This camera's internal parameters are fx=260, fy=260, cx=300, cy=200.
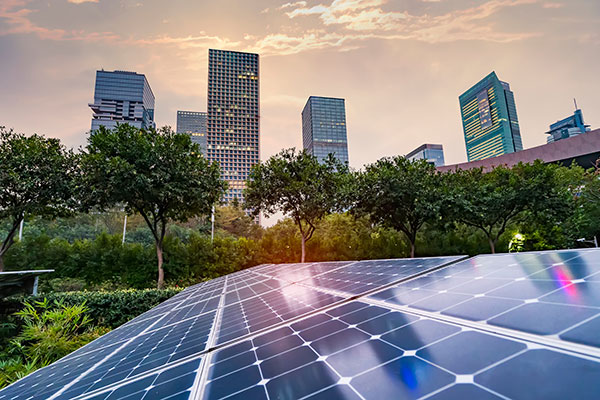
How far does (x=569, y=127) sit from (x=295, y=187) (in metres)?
249

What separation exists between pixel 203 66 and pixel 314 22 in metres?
134

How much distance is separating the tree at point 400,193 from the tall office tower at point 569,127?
742ft

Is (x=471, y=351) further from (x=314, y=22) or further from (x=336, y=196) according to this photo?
(x=314, y=22)

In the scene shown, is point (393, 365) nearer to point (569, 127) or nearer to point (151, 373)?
point (151, 373)

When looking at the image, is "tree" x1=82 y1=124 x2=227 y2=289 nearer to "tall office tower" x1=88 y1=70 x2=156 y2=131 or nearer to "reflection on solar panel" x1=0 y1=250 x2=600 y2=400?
"reflection on solar panel" x1=0 y1=250 x2=600 y2=400

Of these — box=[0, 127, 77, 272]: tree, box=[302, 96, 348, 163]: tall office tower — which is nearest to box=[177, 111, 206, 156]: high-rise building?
box=[302, 96, 348, 163]: tall office tower

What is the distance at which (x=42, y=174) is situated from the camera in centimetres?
1499

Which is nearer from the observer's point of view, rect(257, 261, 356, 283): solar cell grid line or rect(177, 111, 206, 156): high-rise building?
rect(257, 261, 356, 283): solar cell grid line

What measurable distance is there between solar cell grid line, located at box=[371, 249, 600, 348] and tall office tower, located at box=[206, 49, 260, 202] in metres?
138

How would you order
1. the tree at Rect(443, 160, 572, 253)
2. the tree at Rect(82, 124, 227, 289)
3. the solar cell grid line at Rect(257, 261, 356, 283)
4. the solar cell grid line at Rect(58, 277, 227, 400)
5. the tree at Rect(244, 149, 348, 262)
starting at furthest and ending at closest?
1. the tree at Rect(244, 149, 348, 262)
2. the tree at Rect(443, 160, 572, 253)
3. the tree at Rect(82, 124, 227, 289)
4. the solar cell grid line at Rect(257, 261, 356, 283)
5. the solar cell grid line at Rect(58, 277, 227, 400)

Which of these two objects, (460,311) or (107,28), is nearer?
(460,311)

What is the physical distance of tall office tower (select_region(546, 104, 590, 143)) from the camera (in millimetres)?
173500

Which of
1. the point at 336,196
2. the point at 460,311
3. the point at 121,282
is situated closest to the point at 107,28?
the point at 121,282

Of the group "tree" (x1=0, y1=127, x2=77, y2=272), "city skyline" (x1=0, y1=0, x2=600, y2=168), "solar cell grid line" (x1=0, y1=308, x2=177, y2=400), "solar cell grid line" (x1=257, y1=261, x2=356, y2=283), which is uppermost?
"city skyline" (x1=0, y1=0, x2=600, y2=168)
